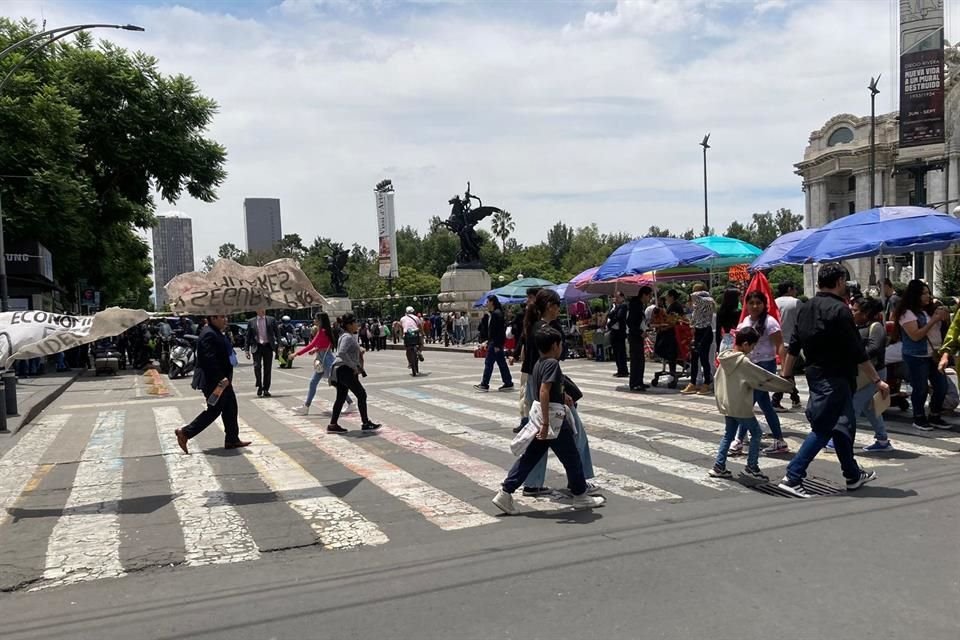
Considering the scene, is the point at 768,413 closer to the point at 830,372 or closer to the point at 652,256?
the point at 830,372

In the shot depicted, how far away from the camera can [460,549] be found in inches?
211

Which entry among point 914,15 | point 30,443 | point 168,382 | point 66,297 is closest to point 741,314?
point 30,443

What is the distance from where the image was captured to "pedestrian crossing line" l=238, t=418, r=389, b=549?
5.74m

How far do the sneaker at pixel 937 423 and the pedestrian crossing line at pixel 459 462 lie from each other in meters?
5.36

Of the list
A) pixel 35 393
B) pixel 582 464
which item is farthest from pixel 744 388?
pixel 35 393

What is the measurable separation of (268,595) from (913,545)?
13.9 ft

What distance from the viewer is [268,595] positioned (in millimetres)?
4637

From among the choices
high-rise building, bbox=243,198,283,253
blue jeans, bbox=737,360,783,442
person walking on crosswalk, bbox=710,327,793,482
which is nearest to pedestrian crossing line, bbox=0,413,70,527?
person walking on crosswalk, bbox=710,327,793,482

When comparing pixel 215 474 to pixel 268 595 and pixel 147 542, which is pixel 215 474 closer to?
pixel 147 542

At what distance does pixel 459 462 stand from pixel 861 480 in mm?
3967

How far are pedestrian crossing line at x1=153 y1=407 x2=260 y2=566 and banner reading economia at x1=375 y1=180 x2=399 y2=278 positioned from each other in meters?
62.5

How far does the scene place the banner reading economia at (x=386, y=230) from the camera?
7169 centimetres

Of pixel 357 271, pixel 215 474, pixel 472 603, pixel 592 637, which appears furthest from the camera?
pixel 357 271

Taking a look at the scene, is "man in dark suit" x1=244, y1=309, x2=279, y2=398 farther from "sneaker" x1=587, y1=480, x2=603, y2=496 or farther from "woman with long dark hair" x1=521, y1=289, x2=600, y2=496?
"sneaker" x1=587, y1=480, x2=603, y2=496
